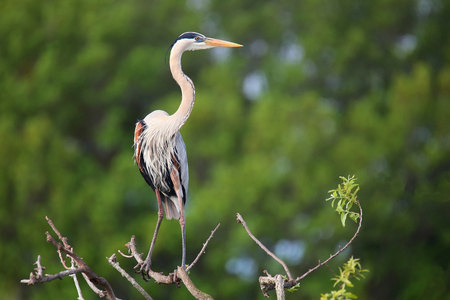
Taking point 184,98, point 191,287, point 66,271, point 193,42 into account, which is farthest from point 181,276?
point 193,42

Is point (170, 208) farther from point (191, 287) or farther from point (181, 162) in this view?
point (191, 287)

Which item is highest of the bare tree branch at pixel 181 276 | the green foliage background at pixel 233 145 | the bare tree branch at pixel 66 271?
the green foliage background at pixel 233 145

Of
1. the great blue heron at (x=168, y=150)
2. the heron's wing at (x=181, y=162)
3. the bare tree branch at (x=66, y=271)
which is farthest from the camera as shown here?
the heron's wing at (x=181, y=162)

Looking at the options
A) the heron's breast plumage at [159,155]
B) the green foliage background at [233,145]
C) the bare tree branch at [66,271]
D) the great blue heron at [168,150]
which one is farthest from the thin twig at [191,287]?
the green foliage background at [233,145]

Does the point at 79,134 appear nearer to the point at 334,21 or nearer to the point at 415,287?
the point at 334,21

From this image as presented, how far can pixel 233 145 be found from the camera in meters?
14.5

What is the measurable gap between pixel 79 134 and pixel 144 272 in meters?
11.4

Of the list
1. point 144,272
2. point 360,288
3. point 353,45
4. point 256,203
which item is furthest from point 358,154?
point 144,272

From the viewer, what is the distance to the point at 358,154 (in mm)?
13039

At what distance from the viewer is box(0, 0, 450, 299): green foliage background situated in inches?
466

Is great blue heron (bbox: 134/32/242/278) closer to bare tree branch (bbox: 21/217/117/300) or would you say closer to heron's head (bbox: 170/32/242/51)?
heron's head (bbox: 170/32/242/51)

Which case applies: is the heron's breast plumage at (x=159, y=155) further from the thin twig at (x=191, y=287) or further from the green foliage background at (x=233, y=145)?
the green foliage background at (x=233, y=145)

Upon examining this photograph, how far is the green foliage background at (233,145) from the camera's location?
1183 centimetres

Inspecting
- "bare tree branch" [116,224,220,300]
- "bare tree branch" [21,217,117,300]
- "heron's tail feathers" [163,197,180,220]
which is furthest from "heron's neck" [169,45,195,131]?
"bare tree branch" [21,217,117,300]
